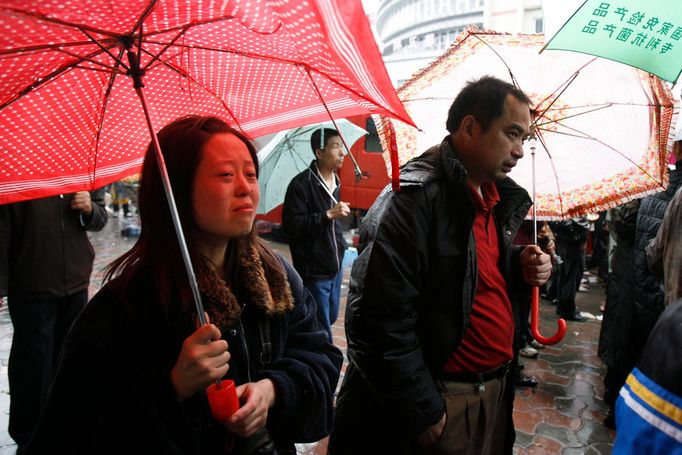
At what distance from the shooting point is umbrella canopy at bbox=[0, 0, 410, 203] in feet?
3.52

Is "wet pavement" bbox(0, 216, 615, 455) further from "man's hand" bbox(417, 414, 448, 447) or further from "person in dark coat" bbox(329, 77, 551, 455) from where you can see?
"man's hand" bbox(417, 414, 448, 447)

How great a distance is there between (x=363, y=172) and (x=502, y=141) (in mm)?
9138

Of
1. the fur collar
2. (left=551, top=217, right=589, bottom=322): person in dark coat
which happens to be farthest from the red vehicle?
the fur collar

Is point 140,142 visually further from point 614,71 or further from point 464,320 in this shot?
point 614,71

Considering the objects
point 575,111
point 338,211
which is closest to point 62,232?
point 338,211

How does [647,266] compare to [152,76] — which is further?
[647,266]

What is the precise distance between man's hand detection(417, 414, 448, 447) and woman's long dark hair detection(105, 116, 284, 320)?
1.11m

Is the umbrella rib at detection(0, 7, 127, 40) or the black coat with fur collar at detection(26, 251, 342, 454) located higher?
the umbrella rib at detection(0, 7, 127, 40)

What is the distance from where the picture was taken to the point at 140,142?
177cm

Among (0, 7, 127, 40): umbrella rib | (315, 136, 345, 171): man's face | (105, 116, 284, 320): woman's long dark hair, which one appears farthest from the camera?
(315, 136, 345, 171): man's face

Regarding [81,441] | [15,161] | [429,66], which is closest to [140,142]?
[15,161]

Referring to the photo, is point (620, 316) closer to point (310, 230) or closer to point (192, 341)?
point (310, 230)

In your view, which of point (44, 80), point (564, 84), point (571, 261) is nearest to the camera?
point (44, 80)

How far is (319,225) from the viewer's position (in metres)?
4.01
